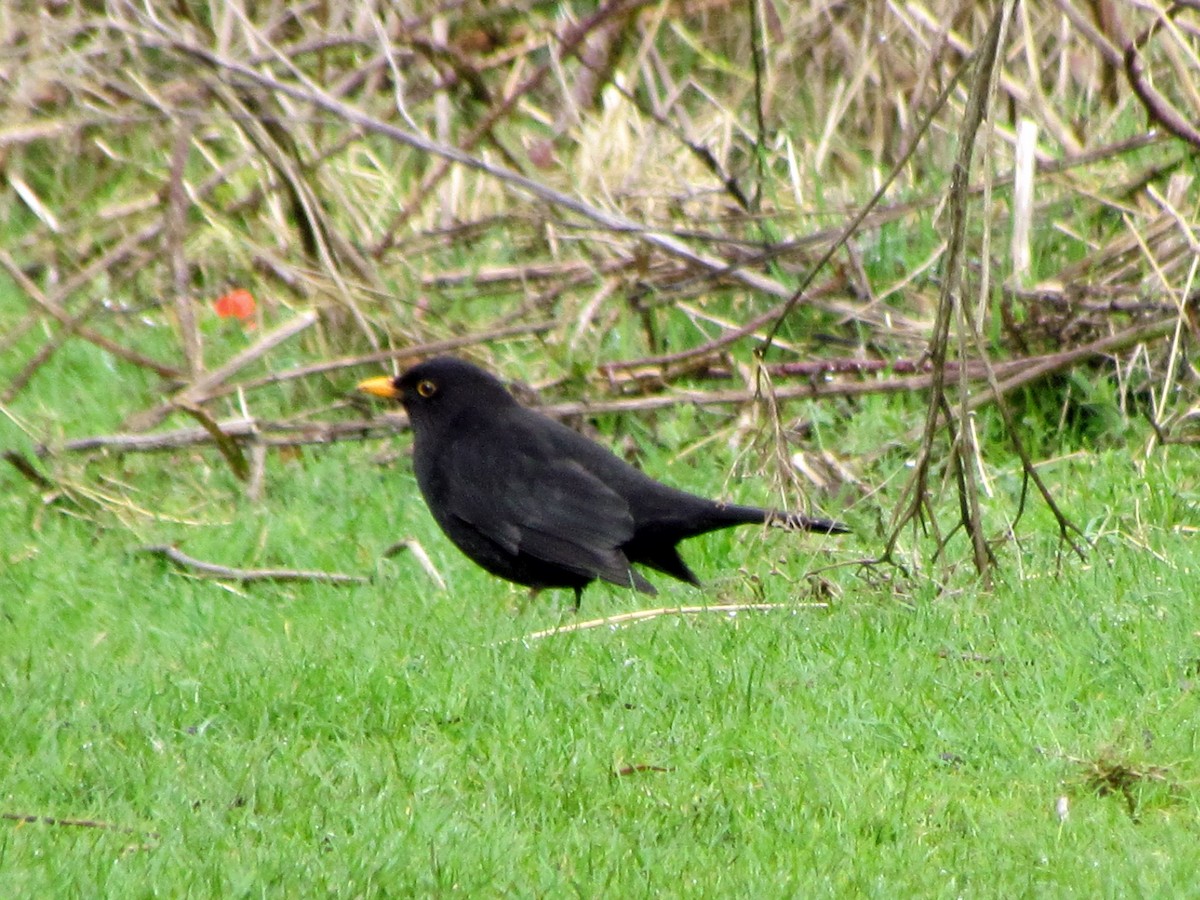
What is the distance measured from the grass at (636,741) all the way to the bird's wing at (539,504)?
0.72ft

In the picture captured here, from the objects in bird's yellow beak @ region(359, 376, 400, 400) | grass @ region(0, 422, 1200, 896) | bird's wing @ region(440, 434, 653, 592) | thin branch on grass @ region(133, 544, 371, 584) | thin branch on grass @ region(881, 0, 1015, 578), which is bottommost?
thin branch on grass @ region(133, 544, 371, 584)

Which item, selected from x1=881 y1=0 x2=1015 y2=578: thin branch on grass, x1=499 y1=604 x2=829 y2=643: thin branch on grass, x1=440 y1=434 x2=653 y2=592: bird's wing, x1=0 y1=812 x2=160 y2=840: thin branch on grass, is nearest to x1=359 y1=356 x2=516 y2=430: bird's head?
x1=440 y1=434 x2=653 y2=592: bird's wing

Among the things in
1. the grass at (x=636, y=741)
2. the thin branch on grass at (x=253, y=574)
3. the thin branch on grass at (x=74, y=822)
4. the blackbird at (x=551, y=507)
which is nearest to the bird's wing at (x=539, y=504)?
the blackbird at (x=551, y=507)

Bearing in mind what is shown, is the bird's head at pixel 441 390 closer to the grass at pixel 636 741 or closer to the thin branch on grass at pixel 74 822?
the grass at pixel 636 741

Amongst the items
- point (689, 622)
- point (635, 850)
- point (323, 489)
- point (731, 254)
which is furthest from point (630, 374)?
point (635, 850)

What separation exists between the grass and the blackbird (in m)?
0.16

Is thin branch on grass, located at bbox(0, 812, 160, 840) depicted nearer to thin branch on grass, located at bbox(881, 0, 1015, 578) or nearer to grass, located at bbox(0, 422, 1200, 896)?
grass, located at bbox(0, 422, 1200, 896)

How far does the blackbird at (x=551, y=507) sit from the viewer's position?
6.35 meters

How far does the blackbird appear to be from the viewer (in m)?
6.35

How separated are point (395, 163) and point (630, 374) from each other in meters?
3.45

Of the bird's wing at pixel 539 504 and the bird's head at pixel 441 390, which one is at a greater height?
the bird's head at pixel 441 390

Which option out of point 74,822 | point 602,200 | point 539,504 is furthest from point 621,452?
point 74,822

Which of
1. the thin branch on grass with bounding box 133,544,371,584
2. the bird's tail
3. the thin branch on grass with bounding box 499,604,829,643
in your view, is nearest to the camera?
the thin branch on grass with bounding box 499,604,829,643

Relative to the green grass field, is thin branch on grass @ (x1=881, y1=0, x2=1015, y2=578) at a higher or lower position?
higher
